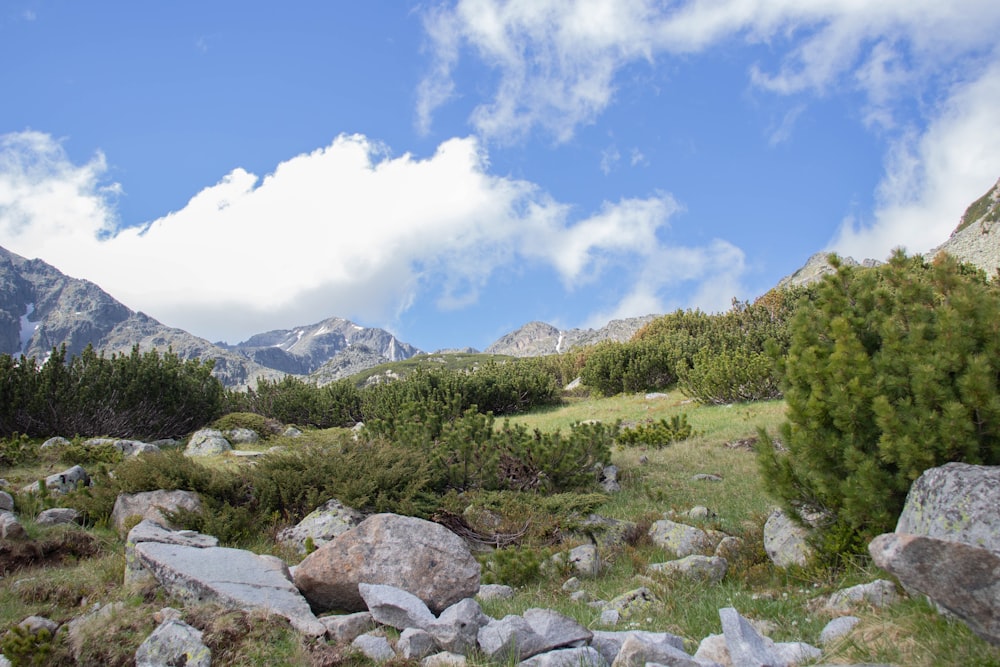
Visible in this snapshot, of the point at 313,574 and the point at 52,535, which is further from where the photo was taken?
the point at 52,535

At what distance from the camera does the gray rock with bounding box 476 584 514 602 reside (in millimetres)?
5342

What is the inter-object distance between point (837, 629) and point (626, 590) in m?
2.00

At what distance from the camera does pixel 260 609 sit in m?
4.18

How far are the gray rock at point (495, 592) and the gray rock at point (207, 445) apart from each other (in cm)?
1003

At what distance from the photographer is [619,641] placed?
145 inches

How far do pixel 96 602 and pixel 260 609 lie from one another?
1.46 meters

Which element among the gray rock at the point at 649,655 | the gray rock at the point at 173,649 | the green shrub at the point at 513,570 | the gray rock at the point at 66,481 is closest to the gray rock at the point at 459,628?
the gray rock at the point at 649,655

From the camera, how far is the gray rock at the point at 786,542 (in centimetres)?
541

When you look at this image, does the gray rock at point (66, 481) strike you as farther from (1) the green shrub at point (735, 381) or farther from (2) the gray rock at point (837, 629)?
(1) the green shrub at point (735, 381)

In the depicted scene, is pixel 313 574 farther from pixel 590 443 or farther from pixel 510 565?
pixel 590 443

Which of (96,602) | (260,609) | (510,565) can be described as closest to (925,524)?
(510,565)

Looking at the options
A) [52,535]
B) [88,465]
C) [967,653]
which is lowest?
[967,653]

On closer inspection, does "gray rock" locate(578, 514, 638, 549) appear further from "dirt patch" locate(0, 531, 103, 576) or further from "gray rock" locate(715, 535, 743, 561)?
"dirt patch" locate(0, 531, 103, 576)

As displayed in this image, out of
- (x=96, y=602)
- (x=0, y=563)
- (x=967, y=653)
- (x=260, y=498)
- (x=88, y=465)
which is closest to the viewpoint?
(x=967, y=653)
